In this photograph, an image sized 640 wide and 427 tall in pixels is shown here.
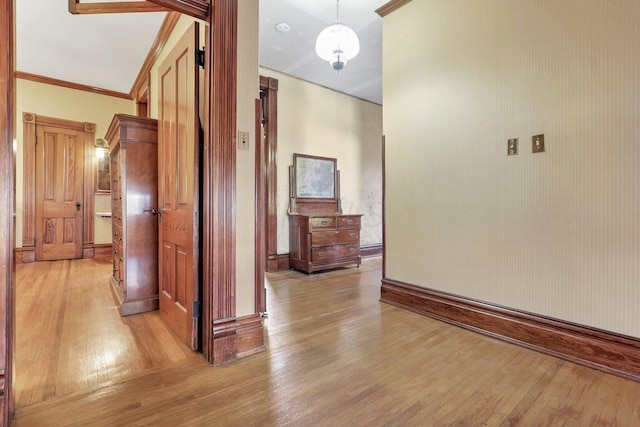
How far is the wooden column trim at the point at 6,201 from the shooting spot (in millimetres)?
1217

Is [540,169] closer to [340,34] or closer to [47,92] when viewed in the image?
[340,34]

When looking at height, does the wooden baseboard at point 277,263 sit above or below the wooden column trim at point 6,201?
below

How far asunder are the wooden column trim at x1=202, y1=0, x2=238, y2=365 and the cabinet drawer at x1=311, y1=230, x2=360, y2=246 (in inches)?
98.6

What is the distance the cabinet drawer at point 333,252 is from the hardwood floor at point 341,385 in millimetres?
1954

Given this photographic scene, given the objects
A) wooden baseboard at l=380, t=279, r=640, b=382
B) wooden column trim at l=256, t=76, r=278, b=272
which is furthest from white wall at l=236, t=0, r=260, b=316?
wooden column trim at l=256, t=76, r=278, b=272

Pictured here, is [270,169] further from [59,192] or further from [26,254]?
[26,254]

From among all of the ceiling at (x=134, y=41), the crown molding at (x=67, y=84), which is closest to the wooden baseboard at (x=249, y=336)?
the ceiling at (x=134, y=41)

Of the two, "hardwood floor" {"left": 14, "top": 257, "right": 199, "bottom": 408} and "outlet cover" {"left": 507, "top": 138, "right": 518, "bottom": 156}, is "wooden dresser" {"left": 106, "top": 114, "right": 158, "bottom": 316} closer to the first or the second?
"hardwood floor" {"left": 14, "top": 257, "right": 199, "bottom": 408}

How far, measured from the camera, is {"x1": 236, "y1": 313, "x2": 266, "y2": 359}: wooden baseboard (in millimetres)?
1886

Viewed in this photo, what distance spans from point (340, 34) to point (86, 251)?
18.2ft

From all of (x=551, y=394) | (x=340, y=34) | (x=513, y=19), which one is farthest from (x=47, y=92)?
(x=551, y=394)

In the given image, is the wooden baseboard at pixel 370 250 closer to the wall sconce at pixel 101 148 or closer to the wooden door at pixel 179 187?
the wooden door at pixel 179 187

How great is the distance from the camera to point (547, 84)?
204 cm

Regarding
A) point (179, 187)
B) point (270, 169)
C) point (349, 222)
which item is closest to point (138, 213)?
point (179, 187)
